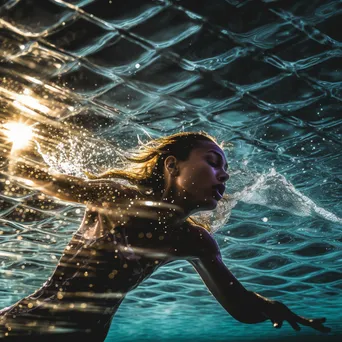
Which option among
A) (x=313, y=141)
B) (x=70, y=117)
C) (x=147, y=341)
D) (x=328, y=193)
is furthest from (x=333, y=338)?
(x=70, y=117)

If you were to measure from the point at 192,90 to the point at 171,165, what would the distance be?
1494 mm

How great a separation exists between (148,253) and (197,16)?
207 centimetres

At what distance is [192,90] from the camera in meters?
4.33


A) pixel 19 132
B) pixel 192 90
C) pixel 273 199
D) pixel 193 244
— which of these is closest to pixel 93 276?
pixel 193 244

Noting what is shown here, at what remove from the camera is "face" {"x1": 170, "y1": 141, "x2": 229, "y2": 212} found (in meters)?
2.84

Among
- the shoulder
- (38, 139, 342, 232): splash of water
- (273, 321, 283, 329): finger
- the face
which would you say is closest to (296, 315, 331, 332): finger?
(273, 321, 283, 329): finger

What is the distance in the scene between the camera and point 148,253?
2.91 metres

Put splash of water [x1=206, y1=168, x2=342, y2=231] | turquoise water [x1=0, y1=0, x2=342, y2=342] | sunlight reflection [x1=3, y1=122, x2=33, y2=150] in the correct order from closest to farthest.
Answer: turquoise water [x1=0, y1=0, x2=342, y2=342] → sunlight reflection [x1=3, y1=122, x2=33, y2=150] → splash of water [x1=206, y1=168, x2=342, y2=231]

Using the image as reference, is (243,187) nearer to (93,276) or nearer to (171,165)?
(171,165)

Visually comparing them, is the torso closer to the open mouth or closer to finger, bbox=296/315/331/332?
the open mouth

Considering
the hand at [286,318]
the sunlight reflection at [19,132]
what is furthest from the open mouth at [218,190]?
the sunlight reflection at [19,132]

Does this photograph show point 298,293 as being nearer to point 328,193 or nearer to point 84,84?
point 328,193

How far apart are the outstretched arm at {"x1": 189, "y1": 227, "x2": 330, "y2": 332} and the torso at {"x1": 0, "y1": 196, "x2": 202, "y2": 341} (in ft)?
1.29

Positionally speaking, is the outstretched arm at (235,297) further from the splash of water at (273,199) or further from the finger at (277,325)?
the splash of water at (273,199)
